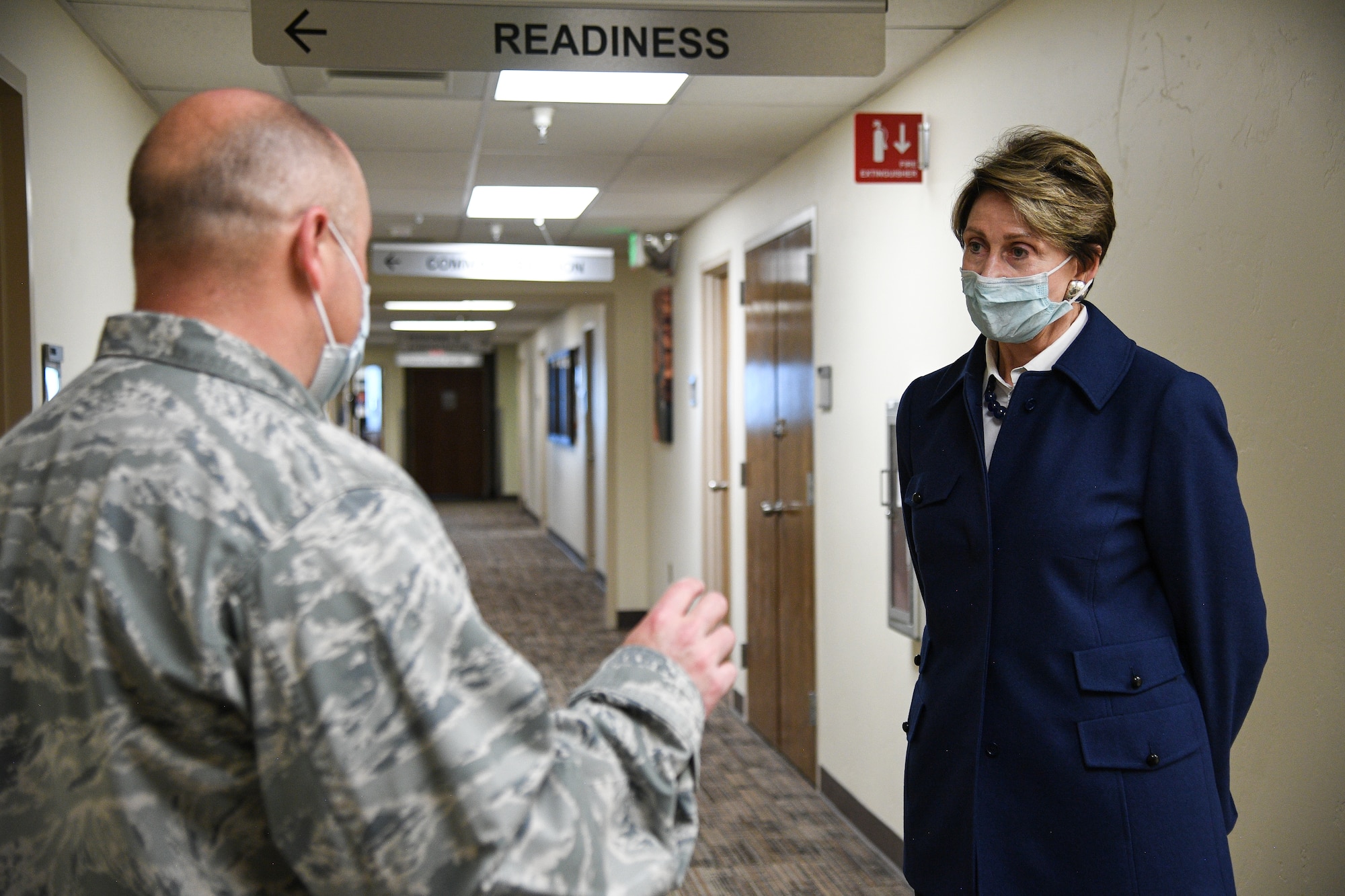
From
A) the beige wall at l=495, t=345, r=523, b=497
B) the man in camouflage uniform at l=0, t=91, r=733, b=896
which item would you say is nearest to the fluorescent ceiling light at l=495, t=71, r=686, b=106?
the man in camouflage uniform at l=0, t=91, r=733, b=896

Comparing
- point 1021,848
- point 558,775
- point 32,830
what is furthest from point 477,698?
point 1021,848

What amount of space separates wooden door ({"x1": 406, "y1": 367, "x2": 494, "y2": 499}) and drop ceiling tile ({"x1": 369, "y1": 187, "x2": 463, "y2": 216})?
1394 centimetres

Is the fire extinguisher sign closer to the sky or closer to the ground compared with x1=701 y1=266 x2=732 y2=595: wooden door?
closer to the sky

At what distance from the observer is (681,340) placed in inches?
271

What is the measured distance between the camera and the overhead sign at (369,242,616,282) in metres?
6.29

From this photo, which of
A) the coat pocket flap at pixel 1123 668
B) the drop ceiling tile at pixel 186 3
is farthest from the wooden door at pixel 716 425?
the coat pocket flap at pixel 1123 668

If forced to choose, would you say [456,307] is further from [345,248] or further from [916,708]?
[345,248]

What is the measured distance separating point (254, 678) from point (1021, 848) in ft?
4.13

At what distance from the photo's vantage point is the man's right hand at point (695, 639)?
3.10 ft

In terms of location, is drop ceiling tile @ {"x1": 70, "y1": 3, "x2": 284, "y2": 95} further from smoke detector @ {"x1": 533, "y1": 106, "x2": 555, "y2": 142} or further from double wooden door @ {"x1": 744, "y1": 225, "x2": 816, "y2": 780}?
double wooden door @ {"x1": 744, "y1": 225, "x2": 816, "y2": 780}

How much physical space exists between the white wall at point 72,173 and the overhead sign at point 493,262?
8.61 ft

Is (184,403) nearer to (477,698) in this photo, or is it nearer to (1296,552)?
(477,698)

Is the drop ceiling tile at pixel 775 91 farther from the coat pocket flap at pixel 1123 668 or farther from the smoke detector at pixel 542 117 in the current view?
the coat pocket flap at pixel 1123 668

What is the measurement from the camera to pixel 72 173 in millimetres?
2982
